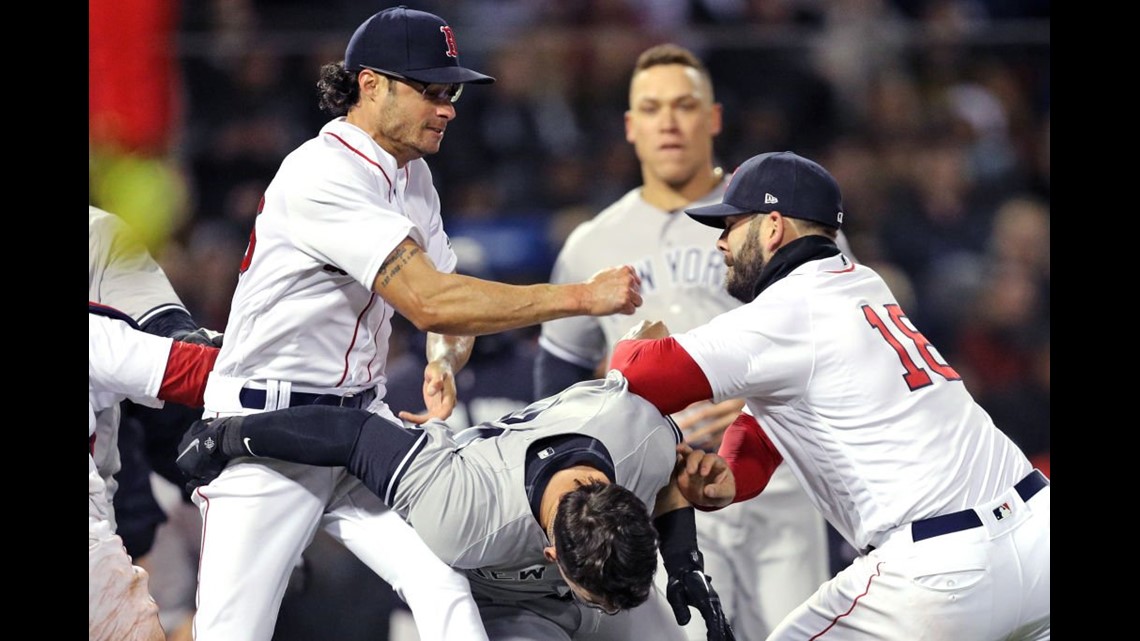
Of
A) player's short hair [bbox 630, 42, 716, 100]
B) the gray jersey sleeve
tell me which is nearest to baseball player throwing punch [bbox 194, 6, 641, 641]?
the gray jersey sleeve

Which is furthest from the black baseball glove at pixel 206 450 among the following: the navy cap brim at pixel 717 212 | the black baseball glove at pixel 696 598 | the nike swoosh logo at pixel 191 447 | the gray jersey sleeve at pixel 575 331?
the gray jersey sleeve at pixel 575 331

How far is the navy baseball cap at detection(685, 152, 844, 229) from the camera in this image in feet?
11.3

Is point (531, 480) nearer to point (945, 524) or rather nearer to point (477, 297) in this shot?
point (477, 297)

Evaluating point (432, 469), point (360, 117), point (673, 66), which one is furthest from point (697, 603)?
point (673, 66)

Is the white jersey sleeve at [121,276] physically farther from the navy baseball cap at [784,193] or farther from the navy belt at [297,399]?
the navy baseball cap at [784,193]

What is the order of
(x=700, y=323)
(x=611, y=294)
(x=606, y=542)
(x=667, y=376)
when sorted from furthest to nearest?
(x=700, y=323) < (x=667, y=376) < (x=611, y=294) < (x=606, y=542)

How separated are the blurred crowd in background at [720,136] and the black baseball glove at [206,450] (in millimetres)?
3515

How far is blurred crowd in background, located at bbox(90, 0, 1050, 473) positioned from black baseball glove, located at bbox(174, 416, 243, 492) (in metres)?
3.52

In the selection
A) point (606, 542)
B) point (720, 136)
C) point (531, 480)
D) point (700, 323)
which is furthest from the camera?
point (720, 136)

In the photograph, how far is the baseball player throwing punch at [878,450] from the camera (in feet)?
10.4

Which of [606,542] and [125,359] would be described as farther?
[125,359]

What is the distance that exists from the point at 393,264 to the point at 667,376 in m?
0.71

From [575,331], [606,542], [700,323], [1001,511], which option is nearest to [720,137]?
[575,331]

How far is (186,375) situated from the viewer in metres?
3.49
